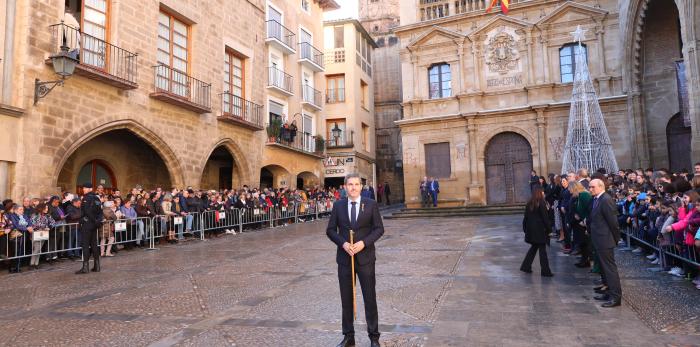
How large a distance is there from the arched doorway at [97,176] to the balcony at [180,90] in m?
3.32

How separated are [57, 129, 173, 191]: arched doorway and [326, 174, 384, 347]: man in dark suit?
41.9ft

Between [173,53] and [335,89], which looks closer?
[173,53]

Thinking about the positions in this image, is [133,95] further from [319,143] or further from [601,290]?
[319,143]

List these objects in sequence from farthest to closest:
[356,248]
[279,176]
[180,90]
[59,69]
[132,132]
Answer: [279,176]
[180,90]
[132,132]
[59,69]
[356,248]

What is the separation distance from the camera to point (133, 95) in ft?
46.8

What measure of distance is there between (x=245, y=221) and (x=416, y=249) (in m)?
8.04

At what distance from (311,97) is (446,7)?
8655 millimetres

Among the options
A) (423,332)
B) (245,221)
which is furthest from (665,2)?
(423,332)

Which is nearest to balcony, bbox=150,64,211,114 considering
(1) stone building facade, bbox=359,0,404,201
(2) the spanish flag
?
(2) the spanish flag

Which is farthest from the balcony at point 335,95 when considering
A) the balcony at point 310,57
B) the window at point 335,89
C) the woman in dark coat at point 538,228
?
the woman in dark coat at point 538,228

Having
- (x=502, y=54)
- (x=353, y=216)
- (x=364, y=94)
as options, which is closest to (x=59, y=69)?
(x=353, y=216)

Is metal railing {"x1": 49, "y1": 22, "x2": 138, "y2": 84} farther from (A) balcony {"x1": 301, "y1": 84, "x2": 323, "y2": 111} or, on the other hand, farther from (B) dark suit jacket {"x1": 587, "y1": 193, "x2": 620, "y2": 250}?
(A) balcony {"x1": 301, "y1": 84, "x2": 323, "y2": 111}

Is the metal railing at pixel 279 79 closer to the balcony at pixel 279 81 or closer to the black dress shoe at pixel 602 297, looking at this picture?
the balcony at pixel 279 81

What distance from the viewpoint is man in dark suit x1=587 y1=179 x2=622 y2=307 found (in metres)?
5.54
